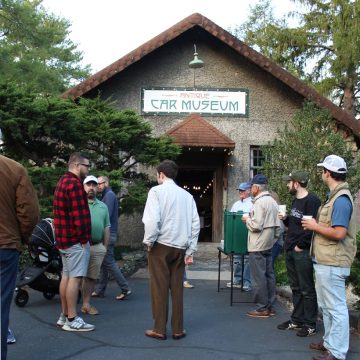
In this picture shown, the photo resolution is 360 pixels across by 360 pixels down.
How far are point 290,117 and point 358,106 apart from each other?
12.9 m

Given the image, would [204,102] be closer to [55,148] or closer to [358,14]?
[55,148]

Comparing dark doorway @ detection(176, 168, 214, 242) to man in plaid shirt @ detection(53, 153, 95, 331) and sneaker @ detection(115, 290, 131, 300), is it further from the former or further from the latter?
man in plaid shirt @ detection(53, 153, 95, 331)

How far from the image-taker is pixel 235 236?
7.70 metres

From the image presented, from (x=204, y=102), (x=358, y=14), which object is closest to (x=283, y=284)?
(x=204, y=102)

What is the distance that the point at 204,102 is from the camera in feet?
50.2

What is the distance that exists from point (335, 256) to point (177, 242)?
5.63 ft

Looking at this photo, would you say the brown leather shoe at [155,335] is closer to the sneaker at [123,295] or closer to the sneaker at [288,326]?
the sneaker at [288,326]

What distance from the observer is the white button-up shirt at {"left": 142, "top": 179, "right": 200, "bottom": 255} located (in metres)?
5.76

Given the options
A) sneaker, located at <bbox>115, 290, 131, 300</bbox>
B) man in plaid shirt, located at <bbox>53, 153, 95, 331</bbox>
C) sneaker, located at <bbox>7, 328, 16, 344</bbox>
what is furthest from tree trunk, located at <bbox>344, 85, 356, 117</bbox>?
sneaker, located at <bbox>7, 328, 16, 344</bbox>

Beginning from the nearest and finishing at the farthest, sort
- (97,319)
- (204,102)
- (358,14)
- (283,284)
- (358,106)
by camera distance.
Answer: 1. (97,319)
2. (283,284)
3. (204,102)
4. (358,14)
5. (358,106)

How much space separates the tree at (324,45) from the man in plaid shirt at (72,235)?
1798 cm

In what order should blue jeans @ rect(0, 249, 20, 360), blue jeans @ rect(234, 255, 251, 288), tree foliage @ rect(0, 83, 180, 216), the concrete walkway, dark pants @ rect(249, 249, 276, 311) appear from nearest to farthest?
1. blue jeans @ rect(0, 249, 20, 360)
2. the concrete walkway
3. dark pants @ rect(249, 249, 276, 311)
4. blue jeans @ rect(234, 255, 251, 288)
5. tree foliage @ rect(0, 83, 180, 216)

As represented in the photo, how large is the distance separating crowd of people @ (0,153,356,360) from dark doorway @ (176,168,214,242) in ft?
31.3

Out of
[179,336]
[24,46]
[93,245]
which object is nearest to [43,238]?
[93,245]
